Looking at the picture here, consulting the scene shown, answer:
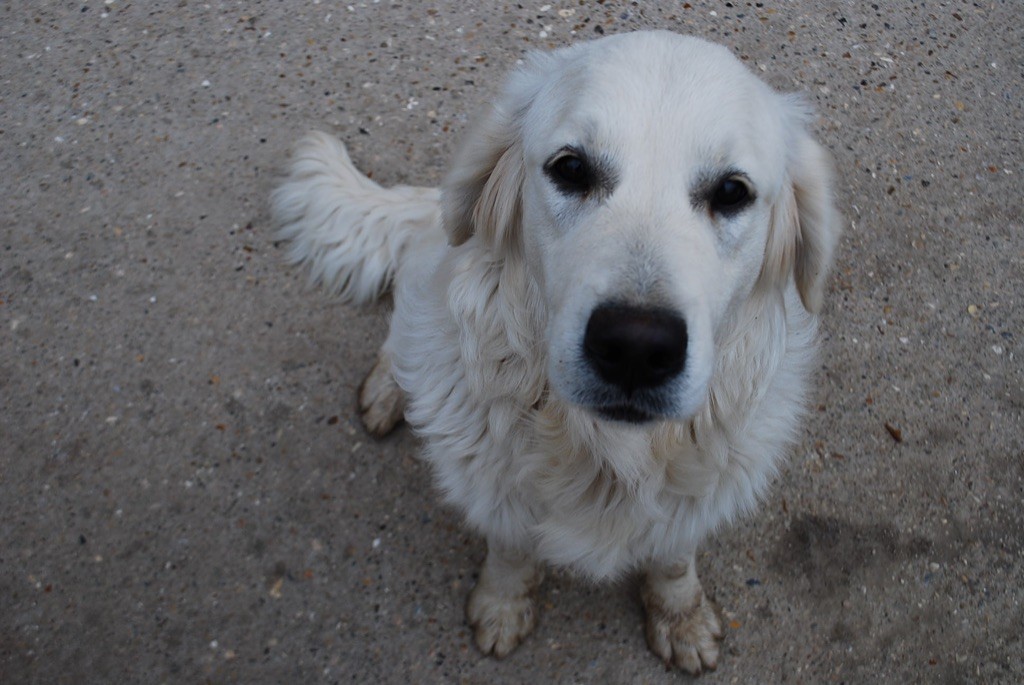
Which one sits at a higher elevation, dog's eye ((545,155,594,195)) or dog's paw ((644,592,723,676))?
dog's eye ((545,155,594,195))

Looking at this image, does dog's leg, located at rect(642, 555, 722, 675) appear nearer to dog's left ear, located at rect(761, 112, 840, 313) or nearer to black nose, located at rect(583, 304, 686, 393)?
dog's left ear, located at rect(761, 112, 840, 313)

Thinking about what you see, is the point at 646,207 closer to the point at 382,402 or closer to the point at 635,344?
the point at 635,344

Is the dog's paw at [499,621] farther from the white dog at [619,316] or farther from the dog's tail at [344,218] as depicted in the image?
the dog's tail at [344,218]

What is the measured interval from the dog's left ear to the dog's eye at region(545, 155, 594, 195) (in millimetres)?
527

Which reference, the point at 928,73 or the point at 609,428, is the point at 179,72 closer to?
the point at 609,428

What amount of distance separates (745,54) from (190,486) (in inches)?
123

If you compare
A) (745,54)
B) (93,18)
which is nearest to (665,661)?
(745,54)

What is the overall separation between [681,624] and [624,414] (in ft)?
3.70

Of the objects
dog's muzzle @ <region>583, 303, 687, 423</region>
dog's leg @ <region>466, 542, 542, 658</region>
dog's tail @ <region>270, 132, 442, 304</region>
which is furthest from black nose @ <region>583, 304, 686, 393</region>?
dog's tail @ <region>270, 132, 442, 304</region>

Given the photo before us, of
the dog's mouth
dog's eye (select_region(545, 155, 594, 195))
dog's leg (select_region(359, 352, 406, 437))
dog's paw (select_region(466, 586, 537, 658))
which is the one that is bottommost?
dog's paw (select_region(466, 586, 537, 658))

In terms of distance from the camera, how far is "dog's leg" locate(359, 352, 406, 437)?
8.95 feet

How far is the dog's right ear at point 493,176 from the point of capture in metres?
1.92

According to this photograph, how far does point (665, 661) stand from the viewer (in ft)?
7.93

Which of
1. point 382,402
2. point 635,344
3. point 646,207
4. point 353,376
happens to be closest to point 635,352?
point 635,344
